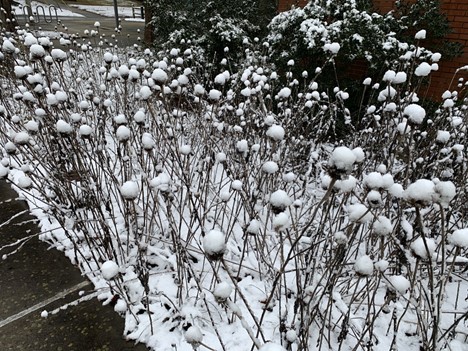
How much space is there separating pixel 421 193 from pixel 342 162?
0.60 feet

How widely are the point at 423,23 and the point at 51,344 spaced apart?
209 inches

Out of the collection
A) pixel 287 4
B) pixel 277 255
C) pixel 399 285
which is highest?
pixel 287 4

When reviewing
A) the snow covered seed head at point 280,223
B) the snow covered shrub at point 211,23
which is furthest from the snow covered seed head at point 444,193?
the snow covered shrub at point 211,23

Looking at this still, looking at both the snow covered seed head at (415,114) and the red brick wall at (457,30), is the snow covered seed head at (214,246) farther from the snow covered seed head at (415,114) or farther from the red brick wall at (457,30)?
the red brick wall at (457,30)

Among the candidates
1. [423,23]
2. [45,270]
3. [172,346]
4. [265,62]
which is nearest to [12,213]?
[45,270]

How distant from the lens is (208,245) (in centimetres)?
85

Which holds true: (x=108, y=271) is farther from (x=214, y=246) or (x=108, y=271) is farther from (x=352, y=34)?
(x=352, y=34)

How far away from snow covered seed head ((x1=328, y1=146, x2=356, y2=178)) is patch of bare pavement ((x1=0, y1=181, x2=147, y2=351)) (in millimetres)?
1426

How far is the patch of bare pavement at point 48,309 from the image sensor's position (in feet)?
5.76

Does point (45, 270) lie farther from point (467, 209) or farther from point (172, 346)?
point (467, 209)

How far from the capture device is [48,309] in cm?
194

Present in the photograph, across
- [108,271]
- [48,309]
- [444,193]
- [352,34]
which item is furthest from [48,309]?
[352,34]

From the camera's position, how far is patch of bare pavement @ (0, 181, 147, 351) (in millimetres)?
1756

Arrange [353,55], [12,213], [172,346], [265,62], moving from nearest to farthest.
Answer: [172,346] < [12,213] < [353,55] < [265,62]
